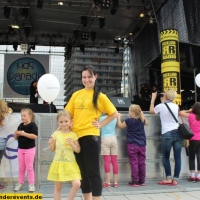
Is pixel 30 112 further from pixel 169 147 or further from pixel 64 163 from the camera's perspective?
pixel 169 147

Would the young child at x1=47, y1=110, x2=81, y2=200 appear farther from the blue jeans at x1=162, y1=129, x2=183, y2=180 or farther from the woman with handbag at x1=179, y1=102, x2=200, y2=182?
the woman with handbag at x1=179, y1=102, x2=200, y2=182

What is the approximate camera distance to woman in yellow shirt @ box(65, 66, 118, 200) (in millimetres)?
2879

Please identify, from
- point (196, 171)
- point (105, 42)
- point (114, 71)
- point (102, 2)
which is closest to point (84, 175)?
point (196, 171)

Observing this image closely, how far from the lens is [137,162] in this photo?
473 cm

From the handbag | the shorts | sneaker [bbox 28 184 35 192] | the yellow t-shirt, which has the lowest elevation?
sneaker [bbox 28 184 35 192]

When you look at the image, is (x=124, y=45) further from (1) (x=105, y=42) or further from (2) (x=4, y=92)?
(2) (x=4, y=92)

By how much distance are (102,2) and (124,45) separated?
7385 mm

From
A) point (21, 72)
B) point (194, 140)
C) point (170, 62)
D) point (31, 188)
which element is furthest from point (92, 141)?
point (21, 72)

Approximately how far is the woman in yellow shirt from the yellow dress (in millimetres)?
63

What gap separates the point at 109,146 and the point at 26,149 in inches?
51.4

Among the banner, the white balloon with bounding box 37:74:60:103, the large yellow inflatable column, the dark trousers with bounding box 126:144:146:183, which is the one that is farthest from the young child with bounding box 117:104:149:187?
the banner

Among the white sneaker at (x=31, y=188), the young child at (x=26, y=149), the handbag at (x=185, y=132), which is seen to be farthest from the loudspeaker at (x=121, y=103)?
the white sneaker at (x=31, y=188)

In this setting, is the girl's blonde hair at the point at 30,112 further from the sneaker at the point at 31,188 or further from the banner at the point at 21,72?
the banner at the point at 21,72

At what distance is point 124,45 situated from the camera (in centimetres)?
1922
